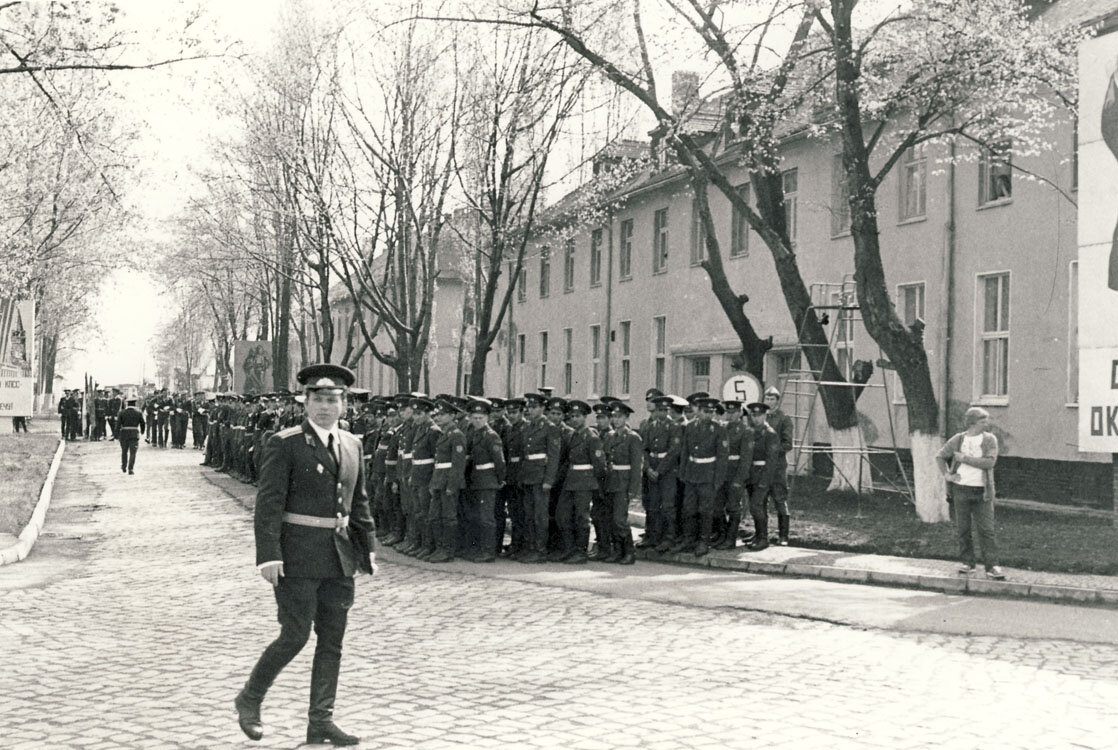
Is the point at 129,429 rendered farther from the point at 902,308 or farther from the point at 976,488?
the point at 976,488

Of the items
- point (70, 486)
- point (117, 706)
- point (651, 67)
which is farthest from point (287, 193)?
point (117, 706)

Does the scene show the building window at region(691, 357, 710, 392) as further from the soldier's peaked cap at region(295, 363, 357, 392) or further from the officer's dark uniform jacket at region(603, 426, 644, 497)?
the soldier's peaked cap at region(295, 363, 357, 392)

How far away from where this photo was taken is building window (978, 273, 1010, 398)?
70.5ft

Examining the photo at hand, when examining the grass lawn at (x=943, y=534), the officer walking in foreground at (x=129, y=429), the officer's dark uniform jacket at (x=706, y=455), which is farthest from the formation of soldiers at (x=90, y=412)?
the officer's dark uniform jacket at (x=706, y=455)

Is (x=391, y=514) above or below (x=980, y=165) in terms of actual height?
below

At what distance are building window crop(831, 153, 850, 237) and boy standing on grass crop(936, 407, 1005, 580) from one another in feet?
44.9

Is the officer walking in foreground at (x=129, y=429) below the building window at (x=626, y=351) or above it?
below

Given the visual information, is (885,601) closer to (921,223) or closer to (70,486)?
(921,223)

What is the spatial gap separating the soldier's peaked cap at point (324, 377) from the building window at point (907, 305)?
1868 centimetres

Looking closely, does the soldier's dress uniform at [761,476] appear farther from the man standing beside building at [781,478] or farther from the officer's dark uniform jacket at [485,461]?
the officer's dark uniform jacket at [485,461]

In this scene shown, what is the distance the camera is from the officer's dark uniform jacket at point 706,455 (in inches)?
569

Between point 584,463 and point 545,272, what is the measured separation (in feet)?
95.0

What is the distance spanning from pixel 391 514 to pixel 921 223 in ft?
40.4

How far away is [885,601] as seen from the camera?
11391 millimetres
